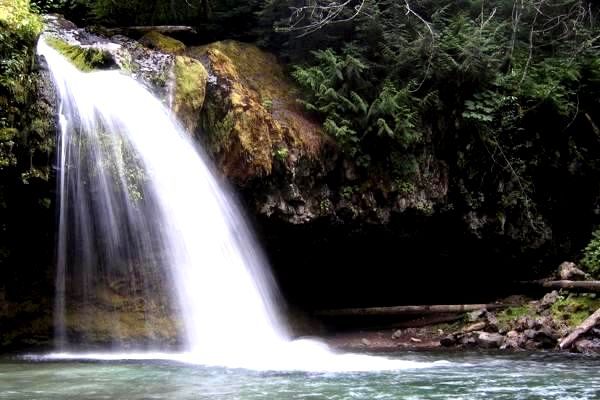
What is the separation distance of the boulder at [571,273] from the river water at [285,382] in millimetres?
5358

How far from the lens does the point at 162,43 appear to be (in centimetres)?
1173

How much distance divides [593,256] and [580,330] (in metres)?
4.26

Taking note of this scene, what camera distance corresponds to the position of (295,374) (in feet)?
23.7

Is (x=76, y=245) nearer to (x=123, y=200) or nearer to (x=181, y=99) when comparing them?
(x=123, y=200)

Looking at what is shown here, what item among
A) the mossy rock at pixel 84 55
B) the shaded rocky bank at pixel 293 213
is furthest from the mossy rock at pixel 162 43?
the mossy rock at pixel 84 55

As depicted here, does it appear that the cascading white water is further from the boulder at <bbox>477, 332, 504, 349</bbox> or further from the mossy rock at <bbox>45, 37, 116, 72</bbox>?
the boulder at <bbox>477, 332, 504, 349</bbox>

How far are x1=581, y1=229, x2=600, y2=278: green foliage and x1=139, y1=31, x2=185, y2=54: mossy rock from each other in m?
10.4

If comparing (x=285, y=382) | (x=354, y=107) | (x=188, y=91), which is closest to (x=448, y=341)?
(x=354, y=107)

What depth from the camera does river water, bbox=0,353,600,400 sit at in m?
5.98

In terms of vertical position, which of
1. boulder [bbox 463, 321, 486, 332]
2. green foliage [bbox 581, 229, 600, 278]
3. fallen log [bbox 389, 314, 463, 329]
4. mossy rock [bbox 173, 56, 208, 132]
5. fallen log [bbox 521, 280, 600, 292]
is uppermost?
mossy rock [bbox 173, 56, 208, 132]

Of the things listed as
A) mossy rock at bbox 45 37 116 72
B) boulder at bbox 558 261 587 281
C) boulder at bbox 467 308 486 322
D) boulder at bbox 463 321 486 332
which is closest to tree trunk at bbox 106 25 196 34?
mossy rock at bbox 45 37 116 72

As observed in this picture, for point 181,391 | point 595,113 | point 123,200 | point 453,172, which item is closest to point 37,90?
point 123,200

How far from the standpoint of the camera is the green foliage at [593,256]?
14318 mm

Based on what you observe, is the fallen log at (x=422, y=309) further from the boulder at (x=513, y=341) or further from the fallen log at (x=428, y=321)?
the boulder at (x=513, y=341)
